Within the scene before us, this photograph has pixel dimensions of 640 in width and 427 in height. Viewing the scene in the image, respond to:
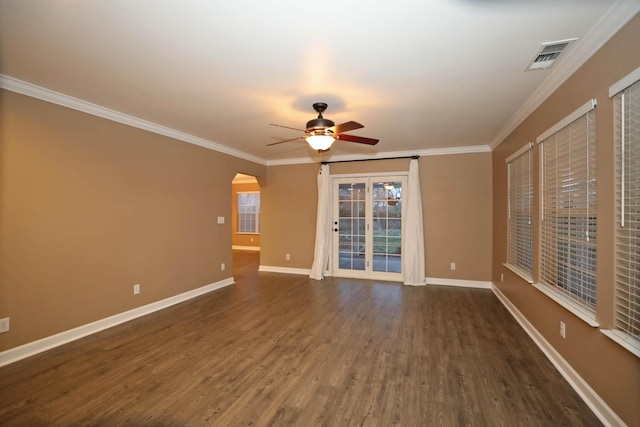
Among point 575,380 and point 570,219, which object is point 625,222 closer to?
point 570,219

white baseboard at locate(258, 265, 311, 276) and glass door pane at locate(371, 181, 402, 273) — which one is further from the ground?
glass door pane at locate(371, 181, 402, 273)

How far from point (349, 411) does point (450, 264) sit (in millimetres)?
4164

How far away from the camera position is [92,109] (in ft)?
10.6

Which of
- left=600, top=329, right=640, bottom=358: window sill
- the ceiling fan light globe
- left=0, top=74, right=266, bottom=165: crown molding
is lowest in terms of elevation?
left=600, top=329, right=640, bottom=358: window sill

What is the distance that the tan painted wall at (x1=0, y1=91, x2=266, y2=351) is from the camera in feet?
8.69

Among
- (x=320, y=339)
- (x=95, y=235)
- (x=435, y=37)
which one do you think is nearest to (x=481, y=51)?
(x=435, y=37)

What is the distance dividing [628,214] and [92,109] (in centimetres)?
489

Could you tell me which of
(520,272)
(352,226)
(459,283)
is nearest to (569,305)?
(520,272)

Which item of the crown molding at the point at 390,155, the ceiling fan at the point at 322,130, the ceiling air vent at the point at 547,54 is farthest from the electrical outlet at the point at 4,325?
the ceiling air vent at the point at 547,54

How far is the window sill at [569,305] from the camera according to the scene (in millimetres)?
1998

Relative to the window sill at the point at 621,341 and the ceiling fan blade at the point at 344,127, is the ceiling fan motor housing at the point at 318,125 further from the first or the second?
the window sill at the point at 621,341

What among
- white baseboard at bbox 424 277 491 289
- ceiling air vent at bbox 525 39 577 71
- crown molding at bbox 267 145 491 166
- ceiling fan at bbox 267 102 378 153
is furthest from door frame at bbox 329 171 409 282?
ceiling air vent at bbox 525 39 577 71

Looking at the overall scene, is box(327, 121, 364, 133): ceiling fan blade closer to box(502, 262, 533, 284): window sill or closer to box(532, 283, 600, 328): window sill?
box(532, 283, 600, 328): window sill

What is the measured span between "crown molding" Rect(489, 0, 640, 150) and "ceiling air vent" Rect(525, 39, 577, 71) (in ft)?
0.23
